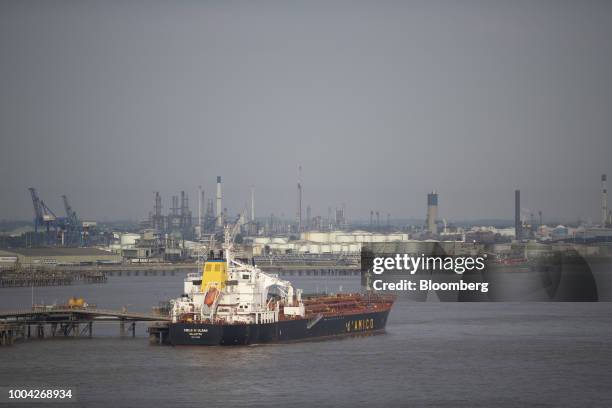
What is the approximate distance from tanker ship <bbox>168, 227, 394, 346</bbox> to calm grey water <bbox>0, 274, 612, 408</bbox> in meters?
0.76

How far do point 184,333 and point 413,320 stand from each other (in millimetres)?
25759

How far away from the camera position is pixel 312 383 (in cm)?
4709

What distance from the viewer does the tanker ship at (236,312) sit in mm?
56469

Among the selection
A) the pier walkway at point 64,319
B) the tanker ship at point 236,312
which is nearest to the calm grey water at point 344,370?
the tanker ship at point 236,312

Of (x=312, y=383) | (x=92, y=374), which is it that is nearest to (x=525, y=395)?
(x=312, y=383)

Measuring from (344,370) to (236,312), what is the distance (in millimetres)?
9149

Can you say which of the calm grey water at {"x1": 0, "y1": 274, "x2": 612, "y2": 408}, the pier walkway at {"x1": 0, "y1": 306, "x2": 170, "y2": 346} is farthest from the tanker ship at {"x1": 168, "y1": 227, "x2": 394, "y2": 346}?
the pier walkway at {"x1": 0, "y1": 306, "x2": 170, "y2": 346}

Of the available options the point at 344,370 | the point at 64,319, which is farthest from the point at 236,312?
the point at 64,319

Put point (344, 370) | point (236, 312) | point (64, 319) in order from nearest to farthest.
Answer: point (344, 370) < point (236, 312) < point (64, 319)

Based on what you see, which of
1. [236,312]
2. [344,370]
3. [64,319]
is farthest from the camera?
[64,319]

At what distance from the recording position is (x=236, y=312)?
57.8 m

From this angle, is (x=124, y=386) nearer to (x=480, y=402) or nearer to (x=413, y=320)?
(x=480, y=402)

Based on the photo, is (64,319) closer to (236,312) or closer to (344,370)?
(236,312)

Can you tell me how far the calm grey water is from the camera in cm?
4403
